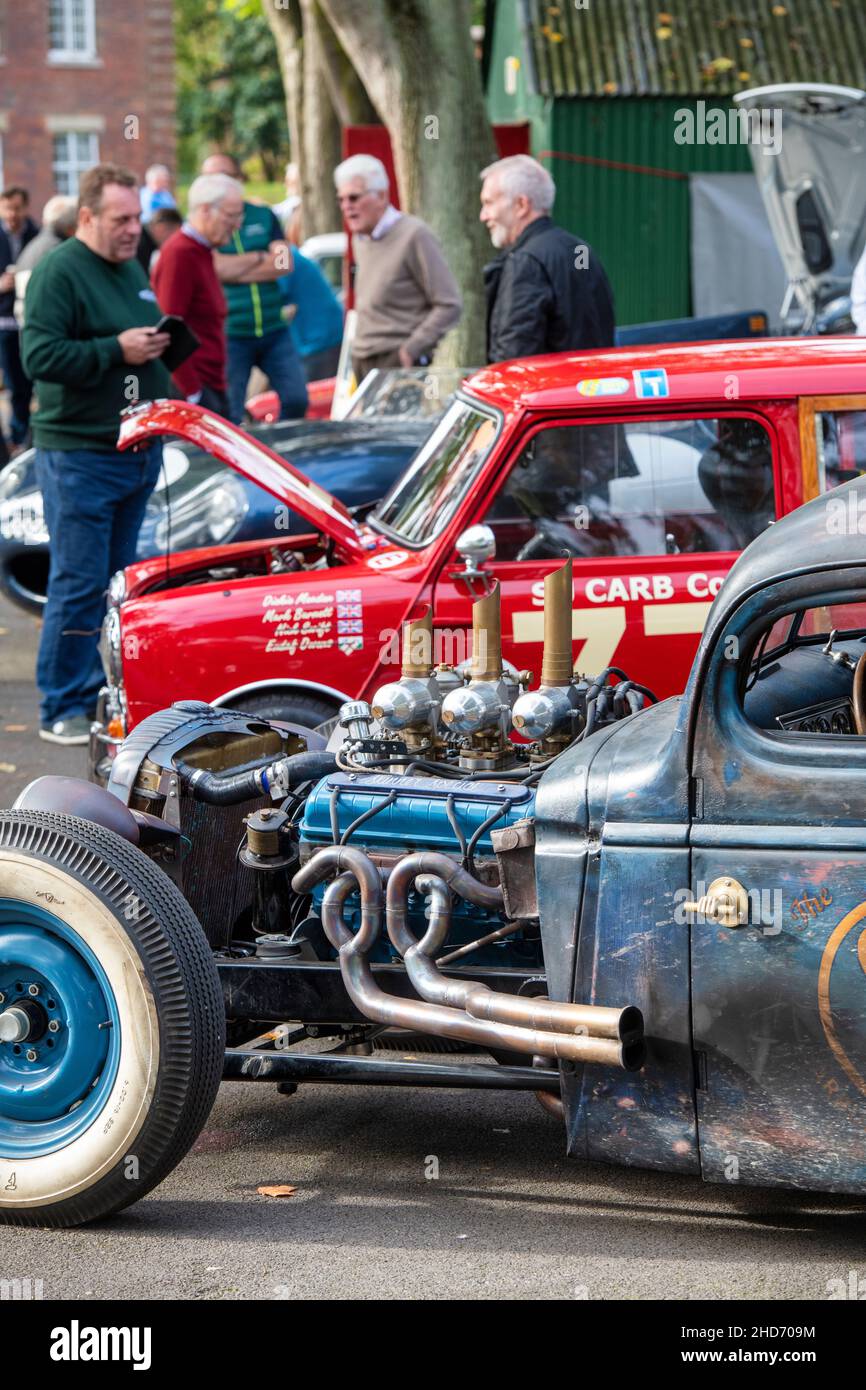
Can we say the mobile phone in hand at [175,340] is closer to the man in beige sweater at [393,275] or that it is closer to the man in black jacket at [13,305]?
the man in beige sweater at [393,275]

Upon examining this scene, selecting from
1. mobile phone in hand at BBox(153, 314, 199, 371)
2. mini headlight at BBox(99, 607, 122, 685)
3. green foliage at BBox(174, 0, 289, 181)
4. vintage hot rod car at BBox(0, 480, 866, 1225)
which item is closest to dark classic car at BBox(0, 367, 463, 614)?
mobile phone in hand at BBox(153, 314, 199, 371)

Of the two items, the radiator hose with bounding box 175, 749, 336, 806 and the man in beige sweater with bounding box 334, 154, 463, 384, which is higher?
the man in beige sweater with bounding box 334, 154, 463, 384

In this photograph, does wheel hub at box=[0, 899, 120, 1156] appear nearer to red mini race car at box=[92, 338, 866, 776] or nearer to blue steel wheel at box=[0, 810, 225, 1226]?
blue steel wheel at box=[0, 810, 225, 1226]

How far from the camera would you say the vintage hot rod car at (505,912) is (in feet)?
12.0

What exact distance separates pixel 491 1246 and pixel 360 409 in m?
6.34

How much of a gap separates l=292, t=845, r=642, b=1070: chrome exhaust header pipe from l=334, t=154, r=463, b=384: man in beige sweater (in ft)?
20.5

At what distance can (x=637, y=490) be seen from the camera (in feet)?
20.4

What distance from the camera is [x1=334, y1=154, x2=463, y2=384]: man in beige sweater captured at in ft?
32.7

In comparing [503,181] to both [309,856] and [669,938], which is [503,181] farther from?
[669,938]

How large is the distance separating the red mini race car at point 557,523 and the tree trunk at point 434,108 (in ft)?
20.2

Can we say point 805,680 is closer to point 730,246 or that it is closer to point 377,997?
point 377,997

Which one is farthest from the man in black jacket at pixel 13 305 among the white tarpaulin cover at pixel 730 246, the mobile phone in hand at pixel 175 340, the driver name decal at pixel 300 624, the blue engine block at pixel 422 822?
the blue engine block at pixel 422 822

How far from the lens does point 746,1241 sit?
397cm
